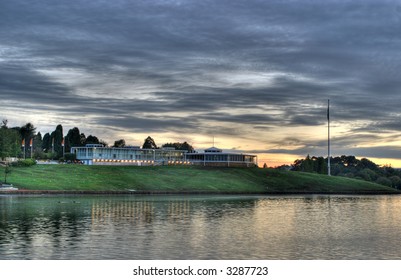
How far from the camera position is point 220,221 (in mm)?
83875

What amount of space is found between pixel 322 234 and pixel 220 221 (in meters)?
18.7

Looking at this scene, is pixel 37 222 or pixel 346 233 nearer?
pixel 346 233

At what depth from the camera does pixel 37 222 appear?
77.8 meters

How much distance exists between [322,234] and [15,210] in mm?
53376

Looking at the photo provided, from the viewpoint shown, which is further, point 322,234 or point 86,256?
point 322,234

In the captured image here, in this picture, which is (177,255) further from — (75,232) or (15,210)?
(15,210)

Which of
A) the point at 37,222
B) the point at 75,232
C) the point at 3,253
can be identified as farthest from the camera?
the point at 37,222
